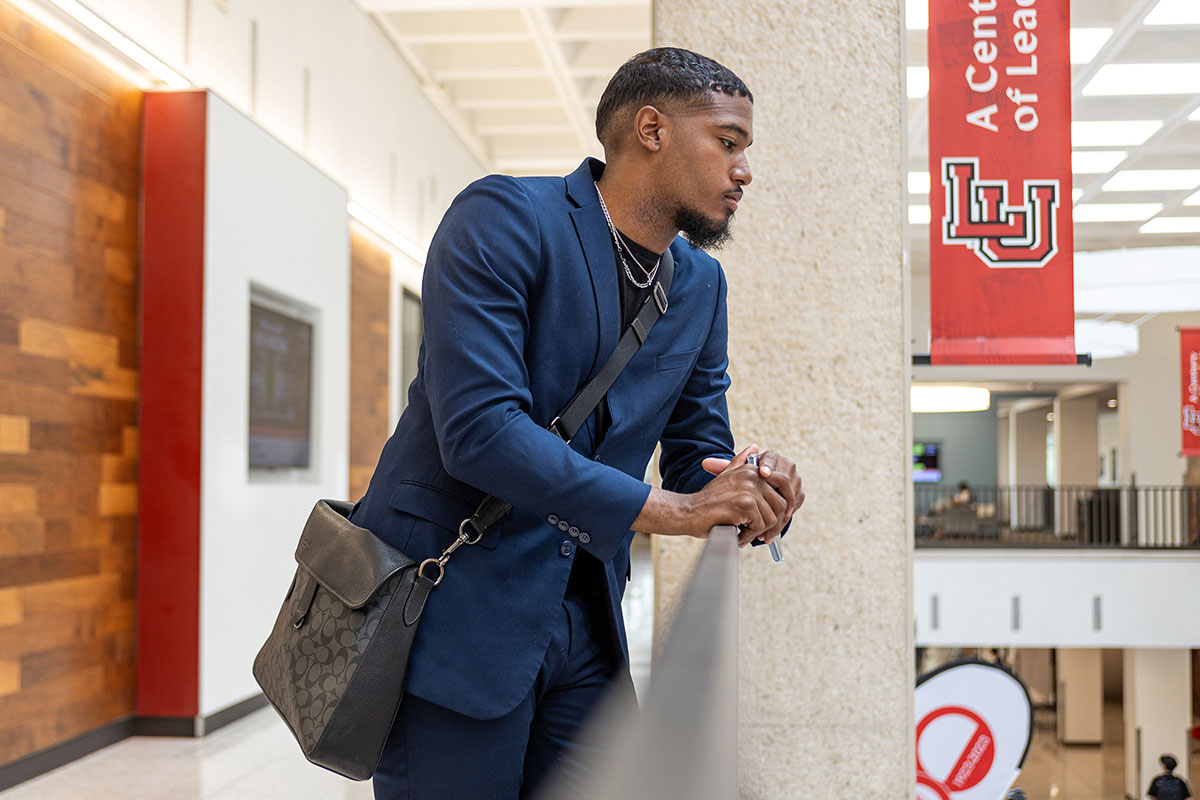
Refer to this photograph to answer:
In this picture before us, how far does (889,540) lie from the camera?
265 cm

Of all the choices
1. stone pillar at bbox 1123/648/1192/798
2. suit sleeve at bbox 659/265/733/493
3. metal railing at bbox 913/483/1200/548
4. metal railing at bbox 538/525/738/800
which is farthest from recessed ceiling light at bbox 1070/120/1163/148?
stone pillar at bbox 1123/648/1192/798

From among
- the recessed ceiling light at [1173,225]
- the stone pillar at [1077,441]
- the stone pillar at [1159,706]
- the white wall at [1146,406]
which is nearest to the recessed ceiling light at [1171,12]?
the recessed ceiling light at [1173,225]

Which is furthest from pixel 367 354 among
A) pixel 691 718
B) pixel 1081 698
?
pixel 1081 698

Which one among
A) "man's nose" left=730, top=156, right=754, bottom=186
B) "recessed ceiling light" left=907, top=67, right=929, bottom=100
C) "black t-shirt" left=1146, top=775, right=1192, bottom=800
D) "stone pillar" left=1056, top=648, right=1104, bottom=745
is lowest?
"stone pillar" left=1056, top=648, right=1104, bottom=745

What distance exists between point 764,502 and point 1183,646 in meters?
23.6

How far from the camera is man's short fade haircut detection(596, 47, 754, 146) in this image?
1.47m

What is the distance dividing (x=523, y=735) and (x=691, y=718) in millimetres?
842

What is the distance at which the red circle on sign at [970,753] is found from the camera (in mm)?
3141

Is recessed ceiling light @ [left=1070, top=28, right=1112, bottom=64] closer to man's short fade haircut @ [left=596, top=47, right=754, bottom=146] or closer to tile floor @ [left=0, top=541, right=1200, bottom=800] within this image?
tile floor @ [left=0, top=541, right=1200, bottom=800]

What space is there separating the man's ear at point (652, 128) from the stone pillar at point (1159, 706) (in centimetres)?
2467

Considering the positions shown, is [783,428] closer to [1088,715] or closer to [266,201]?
[266,201]

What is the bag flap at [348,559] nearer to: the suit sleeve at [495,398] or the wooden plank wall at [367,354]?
the suit sleeve at [495,398]

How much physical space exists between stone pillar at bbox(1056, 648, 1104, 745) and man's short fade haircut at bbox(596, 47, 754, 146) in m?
30.8

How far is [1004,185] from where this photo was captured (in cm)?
301
